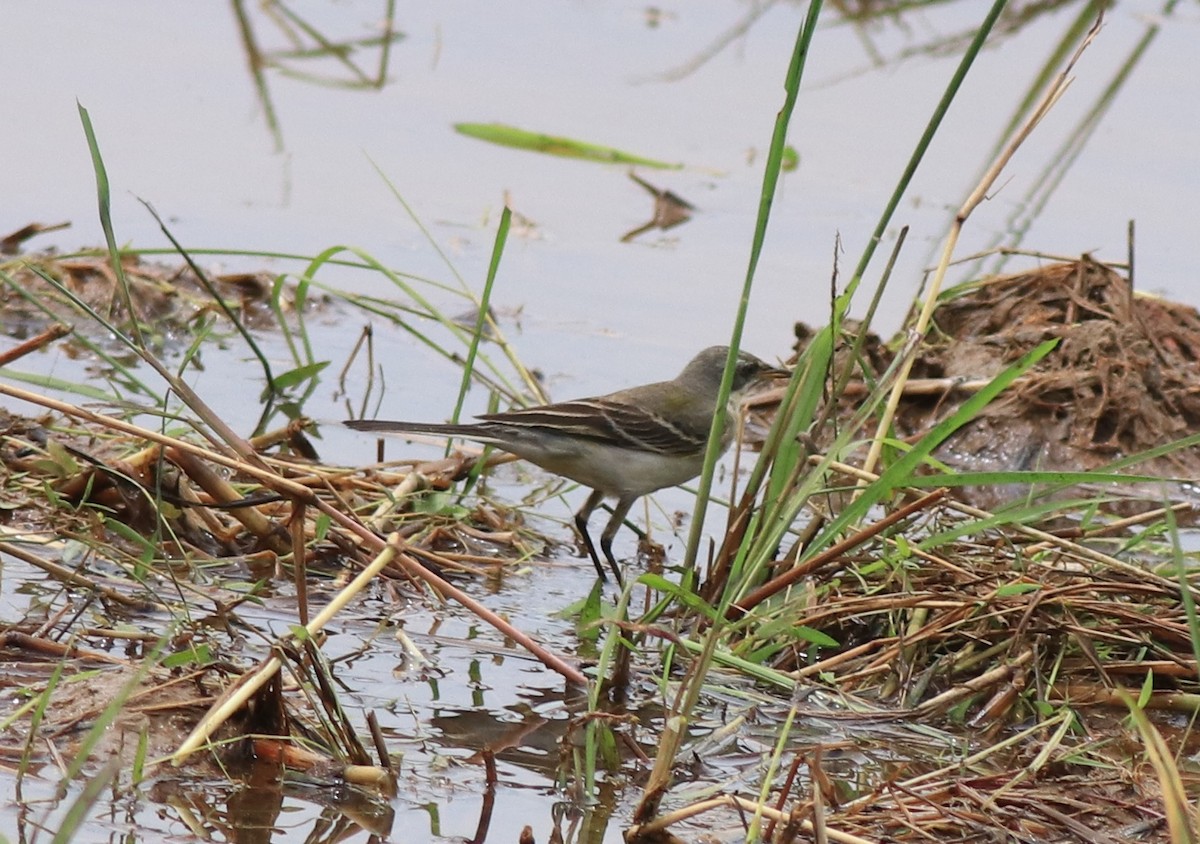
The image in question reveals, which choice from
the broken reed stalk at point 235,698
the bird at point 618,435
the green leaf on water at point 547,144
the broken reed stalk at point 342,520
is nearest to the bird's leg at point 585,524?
the bird at point 618,435

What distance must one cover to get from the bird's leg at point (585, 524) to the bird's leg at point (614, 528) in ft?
0.12

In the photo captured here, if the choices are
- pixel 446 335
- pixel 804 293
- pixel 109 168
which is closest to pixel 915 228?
pixel 804 293

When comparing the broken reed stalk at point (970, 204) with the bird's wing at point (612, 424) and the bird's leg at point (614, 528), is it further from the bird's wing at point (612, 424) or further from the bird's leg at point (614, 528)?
the bird's wing at point (612, 424)

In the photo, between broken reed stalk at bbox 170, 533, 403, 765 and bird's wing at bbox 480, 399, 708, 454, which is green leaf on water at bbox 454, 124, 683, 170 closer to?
bird's wing at bbox 480, 399, 708, 454

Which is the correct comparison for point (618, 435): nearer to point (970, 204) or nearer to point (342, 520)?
point (970, 204)

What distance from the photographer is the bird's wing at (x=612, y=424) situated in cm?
637

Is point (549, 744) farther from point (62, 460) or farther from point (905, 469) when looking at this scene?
point (62, 460)

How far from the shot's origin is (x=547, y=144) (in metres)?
10.9

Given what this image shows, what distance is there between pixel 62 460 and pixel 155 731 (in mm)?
1436

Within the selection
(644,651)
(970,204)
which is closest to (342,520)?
(644,651)

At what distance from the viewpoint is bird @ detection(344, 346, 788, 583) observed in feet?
20.6

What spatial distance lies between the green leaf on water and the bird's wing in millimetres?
4128

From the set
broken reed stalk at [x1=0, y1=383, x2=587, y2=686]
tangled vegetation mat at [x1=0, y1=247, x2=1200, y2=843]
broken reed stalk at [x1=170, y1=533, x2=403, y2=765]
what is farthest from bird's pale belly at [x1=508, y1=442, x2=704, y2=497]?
broken reed stalk at [x1=170, y1=533, x2=403, y2=765]

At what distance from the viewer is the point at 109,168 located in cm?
959
